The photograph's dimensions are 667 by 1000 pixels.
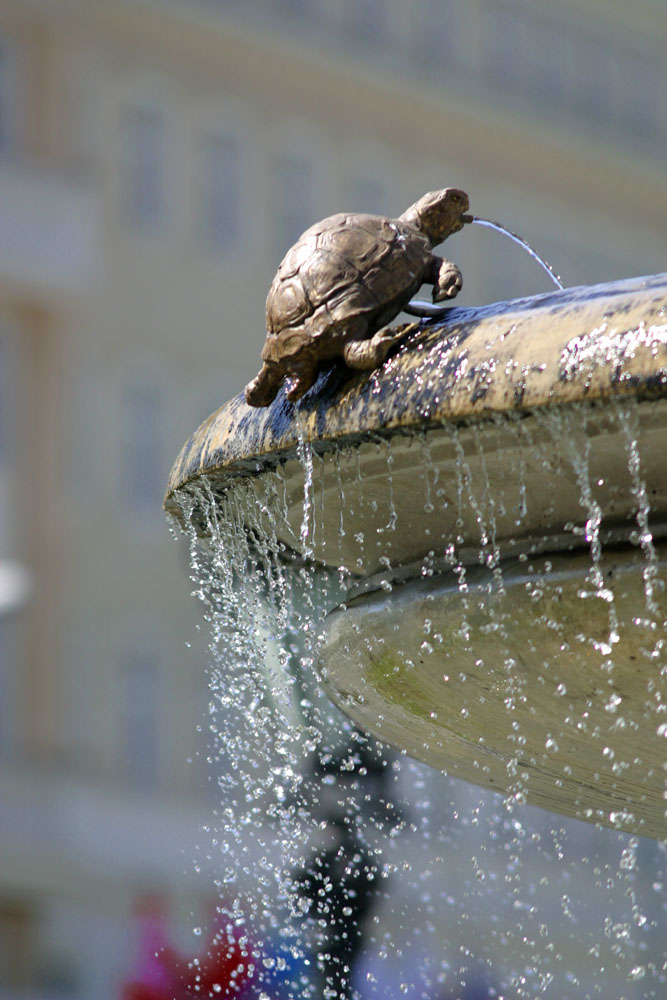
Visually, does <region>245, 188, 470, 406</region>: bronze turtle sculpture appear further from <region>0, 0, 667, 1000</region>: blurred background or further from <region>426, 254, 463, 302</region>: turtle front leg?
<region>0, 0, 667, 1000</region>: blurred background

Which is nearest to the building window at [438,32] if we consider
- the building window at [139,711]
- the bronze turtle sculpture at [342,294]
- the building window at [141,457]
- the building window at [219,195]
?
the building window at [219,195]

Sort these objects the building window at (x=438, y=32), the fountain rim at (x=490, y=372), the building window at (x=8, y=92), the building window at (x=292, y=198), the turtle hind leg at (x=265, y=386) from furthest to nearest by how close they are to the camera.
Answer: the building window at (x=438, y=32) → the building window at (x=292, y=198) → the building window at (x=8, y=92) → the turtle hind leg at (x=265, y=386) → the fountain rim at (x=490, y=372)

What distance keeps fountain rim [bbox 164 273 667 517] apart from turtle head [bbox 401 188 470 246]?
7.0 inches

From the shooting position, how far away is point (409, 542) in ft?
8.91

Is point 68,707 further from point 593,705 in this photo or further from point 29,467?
point 593,705

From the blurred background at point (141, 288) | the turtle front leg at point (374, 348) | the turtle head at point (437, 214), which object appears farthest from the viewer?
the blurred background at point (141, 288)

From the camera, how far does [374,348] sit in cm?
244

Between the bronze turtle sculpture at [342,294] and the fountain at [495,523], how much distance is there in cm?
4

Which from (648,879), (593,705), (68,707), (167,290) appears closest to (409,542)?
(593,705)

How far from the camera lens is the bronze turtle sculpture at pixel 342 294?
2488 mm

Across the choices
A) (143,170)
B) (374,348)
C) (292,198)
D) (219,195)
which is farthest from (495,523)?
(292,198)

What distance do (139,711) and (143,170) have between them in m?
6.20

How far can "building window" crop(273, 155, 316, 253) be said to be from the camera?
21547mm

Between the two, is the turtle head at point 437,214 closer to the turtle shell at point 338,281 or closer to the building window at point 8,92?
the turtle shell at point 338,281
